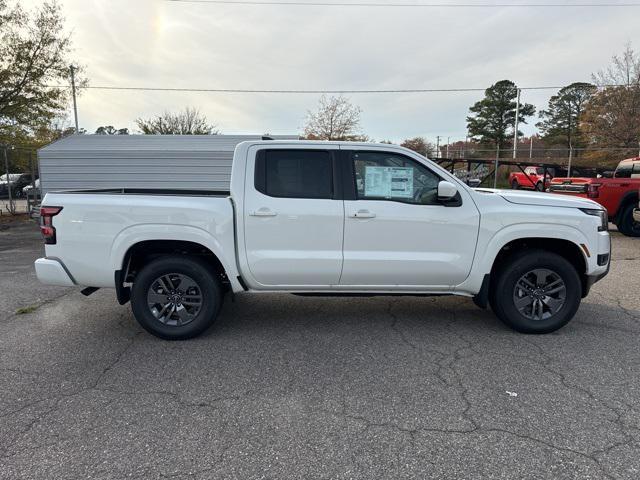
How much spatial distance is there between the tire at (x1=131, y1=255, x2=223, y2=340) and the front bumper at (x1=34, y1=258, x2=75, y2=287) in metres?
0.65

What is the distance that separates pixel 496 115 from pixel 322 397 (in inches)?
2093

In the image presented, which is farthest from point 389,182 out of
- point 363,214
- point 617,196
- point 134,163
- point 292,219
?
point 134,163

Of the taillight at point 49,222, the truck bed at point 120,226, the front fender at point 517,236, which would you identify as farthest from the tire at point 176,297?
the front fender at point 517,236

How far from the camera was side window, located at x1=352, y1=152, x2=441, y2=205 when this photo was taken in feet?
13.9

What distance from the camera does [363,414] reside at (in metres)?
2.96

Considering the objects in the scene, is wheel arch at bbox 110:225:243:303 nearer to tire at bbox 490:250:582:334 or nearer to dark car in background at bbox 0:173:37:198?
tire at bbox 490:250:582:334

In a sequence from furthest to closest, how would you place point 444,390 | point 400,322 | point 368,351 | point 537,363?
point 400,322
point 368,351
point 537,363
point 444,390

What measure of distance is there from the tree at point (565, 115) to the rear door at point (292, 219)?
5194 cm

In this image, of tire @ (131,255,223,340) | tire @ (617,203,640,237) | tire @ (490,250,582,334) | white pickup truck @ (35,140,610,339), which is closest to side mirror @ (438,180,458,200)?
white pickup truck @ (35,140,610,339)

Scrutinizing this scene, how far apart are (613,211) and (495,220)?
28.2ft

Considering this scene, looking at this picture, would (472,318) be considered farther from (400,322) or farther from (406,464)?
(406,464)

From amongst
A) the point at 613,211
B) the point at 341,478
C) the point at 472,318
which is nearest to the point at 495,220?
the point at 472,318

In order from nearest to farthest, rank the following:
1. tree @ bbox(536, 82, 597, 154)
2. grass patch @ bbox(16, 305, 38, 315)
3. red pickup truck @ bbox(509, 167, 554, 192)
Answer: grass patch @ bbox(16, 305, 38, 315) < red pickup truck @ bbox(509, 167, 554, 192) < tree @ bbox(536, 82, 597, 154)

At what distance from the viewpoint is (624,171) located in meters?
12.0
